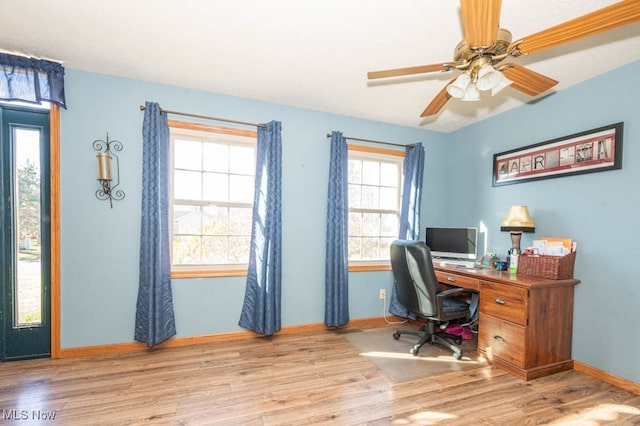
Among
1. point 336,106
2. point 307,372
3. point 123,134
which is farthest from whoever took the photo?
point 336,106

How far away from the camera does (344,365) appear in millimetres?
2266

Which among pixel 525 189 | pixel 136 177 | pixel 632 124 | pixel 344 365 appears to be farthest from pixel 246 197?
pixel 632 124

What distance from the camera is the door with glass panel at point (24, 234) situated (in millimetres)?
2172

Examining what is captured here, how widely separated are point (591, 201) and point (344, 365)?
2.45 metres

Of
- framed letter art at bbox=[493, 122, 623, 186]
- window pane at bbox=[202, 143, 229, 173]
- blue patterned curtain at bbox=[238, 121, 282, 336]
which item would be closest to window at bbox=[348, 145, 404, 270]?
blue patterned curtain at bbox=[238, 121, 282, 336]

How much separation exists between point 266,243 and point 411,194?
1.85 metres

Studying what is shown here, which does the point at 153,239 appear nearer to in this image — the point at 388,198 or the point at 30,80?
the point at 30,80

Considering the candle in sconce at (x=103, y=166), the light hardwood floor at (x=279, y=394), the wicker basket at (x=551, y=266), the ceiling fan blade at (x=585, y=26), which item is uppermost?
the ceiling fan blade at (x=585, y=26)

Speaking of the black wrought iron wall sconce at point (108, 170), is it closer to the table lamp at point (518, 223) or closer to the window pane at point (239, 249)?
the window pane at point (239, 249)

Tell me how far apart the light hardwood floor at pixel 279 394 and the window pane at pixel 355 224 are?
138cm

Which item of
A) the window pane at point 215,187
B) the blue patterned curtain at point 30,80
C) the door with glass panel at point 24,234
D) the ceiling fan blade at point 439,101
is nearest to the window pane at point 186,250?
the window pane at point 215,187

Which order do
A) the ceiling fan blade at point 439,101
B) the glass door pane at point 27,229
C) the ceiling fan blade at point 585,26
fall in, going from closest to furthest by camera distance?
the ceiling fan blade at point 585,26 < the ceiling fan blade at point 439,101 < the glass door pane at point 27,229

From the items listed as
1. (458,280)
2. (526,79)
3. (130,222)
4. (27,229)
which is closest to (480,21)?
(526,79)

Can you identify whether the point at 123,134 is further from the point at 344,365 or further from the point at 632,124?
the point at 632,124
